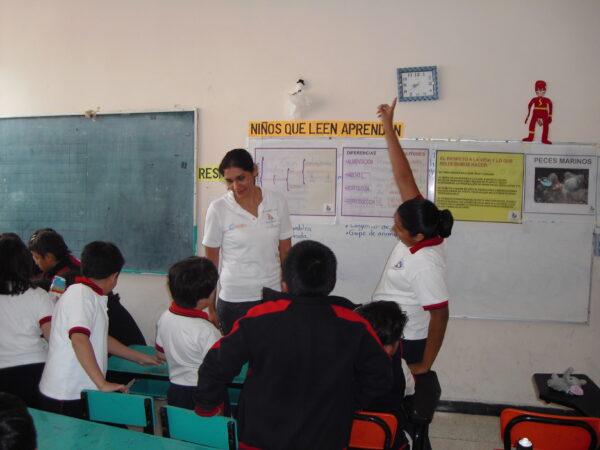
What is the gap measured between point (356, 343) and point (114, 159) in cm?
273

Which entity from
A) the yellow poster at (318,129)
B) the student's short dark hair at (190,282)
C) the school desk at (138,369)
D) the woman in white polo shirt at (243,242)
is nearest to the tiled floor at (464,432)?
the woman in white polo shirt at (243,242)

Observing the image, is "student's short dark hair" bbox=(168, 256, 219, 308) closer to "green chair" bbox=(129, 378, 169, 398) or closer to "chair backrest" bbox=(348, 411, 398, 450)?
"chair backrest" bbox=(348, 411, 398, 450)

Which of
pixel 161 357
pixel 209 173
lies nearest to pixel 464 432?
pixel 161 357

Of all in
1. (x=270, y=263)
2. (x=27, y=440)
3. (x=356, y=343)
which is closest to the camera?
(x=27, y=440)

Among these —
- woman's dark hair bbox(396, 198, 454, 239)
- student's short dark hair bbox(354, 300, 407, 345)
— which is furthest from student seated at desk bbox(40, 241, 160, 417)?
woman's dark hair bbox(396, 198, 454, 239)

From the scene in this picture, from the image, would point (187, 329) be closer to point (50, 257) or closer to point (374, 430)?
point (374, 430)

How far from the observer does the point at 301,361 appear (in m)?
1.21

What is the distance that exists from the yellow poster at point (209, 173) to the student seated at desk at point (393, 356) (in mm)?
1853

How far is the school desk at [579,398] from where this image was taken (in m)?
1.93

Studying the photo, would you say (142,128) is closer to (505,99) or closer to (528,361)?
(505,99)

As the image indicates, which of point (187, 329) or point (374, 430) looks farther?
point (187, 329)

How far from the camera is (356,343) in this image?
1228mm

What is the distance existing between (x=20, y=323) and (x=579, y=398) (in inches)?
98.7

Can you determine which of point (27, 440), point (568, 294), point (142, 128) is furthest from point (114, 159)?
point (568, 294)
